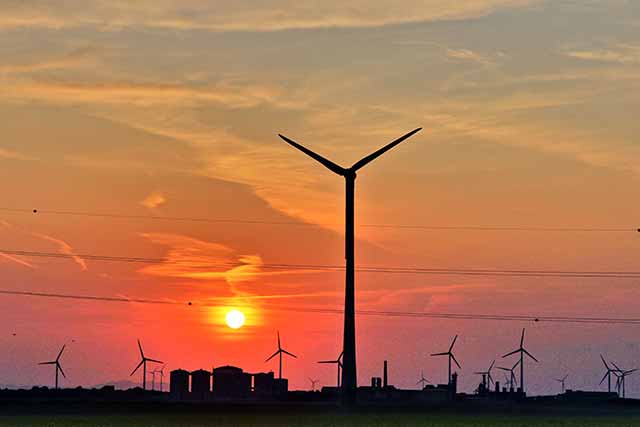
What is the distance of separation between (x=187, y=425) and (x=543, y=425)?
39.0 metres

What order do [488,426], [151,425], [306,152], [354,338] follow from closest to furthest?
[151,425] < [488,426] < [354,338] < [306,152]

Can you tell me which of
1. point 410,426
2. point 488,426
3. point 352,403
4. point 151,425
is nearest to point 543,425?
point 488,426

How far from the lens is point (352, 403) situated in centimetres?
16525

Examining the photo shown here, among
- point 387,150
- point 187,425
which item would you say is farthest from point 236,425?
point 387,150

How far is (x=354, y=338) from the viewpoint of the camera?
161m

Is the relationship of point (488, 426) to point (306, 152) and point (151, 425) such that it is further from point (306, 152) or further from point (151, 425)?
point (306, 152)

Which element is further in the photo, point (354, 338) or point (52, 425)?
point (354, 338)

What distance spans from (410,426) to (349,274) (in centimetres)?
3611

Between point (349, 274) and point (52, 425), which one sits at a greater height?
point (349, 274)

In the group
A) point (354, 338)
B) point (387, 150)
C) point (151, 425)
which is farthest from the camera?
point (387, 150)

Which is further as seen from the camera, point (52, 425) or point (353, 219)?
point (353, 219)

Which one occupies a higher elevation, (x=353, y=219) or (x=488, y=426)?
(x=353, y=219)

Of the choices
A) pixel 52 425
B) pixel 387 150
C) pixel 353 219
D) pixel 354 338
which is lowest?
pixel 52 425

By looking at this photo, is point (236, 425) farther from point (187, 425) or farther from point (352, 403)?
point (352, 403)
